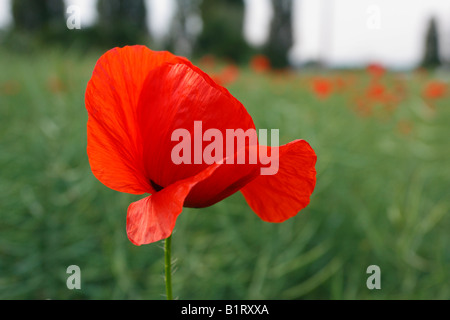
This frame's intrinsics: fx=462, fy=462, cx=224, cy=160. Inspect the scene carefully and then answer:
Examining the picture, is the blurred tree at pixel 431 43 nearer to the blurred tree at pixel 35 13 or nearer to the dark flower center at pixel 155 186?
the blurred tree at pixel 35 13

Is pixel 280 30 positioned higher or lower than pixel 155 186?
higher

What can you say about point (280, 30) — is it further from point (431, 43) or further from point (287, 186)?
point (287, 186)

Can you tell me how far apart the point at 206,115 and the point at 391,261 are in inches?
31.7

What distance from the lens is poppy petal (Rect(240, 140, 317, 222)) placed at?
0.59 ft

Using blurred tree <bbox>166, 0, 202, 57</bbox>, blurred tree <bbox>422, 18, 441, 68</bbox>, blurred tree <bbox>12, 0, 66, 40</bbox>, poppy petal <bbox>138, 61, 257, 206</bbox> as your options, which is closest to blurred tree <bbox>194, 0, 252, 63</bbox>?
blurred tree <bbox>166, 0, 202, 57</bbox>

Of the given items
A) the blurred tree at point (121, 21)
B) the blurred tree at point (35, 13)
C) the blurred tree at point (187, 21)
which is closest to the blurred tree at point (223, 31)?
the blurred tree at point (187, 21)

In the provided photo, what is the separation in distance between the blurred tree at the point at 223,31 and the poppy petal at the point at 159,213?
21.3ft

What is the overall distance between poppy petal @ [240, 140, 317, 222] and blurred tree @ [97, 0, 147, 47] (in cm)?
401

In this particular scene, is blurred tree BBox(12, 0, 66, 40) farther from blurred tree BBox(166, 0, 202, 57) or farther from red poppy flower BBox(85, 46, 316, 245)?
red poppy flower BBox(85, 46, 316, 245)

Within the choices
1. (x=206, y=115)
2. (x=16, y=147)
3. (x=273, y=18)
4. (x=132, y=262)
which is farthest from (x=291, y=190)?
(x=273, y=18)

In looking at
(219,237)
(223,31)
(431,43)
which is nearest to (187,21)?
(223,31)

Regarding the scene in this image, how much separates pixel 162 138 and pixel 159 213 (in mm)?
40

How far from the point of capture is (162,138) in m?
0.20
